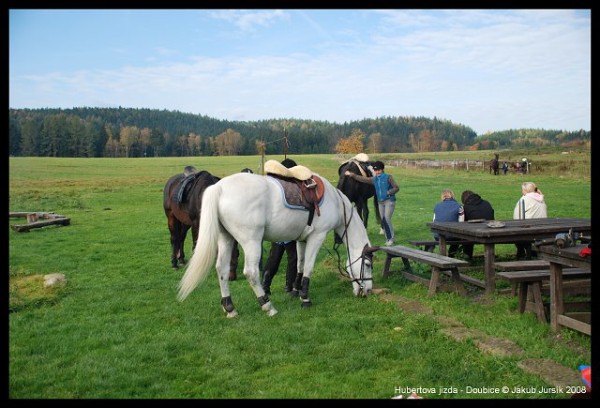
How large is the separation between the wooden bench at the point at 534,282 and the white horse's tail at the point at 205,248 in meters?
3.45

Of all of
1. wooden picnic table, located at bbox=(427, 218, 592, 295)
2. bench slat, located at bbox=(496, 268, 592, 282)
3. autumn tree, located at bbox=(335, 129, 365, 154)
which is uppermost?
autumn tree, located at bbox=(335, 129, 365, 154)

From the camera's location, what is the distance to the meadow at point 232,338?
412 centimetres

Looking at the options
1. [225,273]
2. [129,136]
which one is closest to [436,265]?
[225,273]

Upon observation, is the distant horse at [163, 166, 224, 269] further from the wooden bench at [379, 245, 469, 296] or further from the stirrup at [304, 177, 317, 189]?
the wooden bench at [379, 245, 469, 296]

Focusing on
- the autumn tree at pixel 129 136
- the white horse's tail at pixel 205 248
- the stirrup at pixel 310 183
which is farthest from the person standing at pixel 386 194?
the autumn tree at pixel 129 136

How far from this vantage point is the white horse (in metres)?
6.05

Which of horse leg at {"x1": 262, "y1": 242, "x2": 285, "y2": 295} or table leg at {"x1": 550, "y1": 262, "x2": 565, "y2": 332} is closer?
table leg at {"x1": 550, "y1": 262, "x2": 565, "y2": 332}

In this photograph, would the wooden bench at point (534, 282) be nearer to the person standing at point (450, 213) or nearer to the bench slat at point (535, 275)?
the bench slat at point (535, 275)

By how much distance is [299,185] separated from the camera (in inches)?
272

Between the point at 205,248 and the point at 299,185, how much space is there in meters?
1.67

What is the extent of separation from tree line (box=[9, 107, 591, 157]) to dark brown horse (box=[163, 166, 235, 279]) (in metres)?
1.52

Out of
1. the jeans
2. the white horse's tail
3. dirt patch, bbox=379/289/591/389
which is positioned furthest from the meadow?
the jeans

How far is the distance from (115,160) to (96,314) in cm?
1349
